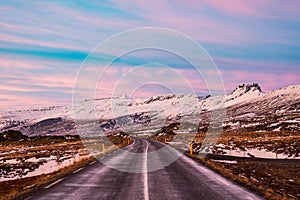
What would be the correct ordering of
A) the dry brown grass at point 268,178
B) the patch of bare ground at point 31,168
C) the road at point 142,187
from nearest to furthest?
the road at point 142,187
the dry brown grass at point 268,178
the patch of bare ground at point 31,168

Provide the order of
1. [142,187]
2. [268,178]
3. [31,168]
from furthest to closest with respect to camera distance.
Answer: [31,168]
[268,178]
[142,187]

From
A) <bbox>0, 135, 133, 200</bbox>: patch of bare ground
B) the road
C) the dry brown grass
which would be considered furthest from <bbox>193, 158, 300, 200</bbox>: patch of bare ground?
<bbox>0, 135, 133, 200</bbox>: patch of bare ground

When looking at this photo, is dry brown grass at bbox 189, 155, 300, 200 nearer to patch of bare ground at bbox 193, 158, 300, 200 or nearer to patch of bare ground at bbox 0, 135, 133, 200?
patch of bare ground at bbox 193, 158, 300, 200

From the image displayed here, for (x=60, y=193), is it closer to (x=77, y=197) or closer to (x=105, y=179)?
(x=77, y=197)

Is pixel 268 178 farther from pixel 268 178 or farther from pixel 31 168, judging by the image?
pixel 31 168

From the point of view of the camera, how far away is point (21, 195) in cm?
1375

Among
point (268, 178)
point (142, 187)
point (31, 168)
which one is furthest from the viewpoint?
point (31, 168)

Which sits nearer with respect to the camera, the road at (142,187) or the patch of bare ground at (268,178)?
the road at (142,187)

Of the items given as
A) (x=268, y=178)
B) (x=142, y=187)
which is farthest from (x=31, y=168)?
(x=268, y=178)

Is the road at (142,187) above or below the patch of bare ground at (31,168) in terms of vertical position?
above

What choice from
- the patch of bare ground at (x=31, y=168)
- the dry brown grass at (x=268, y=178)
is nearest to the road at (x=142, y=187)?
the dry brown grass at (x=268, y=178)

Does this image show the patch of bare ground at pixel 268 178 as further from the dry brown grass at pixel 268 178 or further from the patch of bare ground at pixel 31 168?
the patch of bare ground at pixel 31 168

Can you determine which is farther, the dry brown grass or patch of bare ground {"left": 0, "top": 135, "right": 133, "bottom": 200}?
patch of bare ground {"left": 0, "top": 135, "right": 133, "bottom": 200}

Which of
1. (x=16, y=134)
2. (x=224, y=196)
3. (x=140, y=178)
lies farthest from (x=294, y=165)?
(x=16, y=134)
